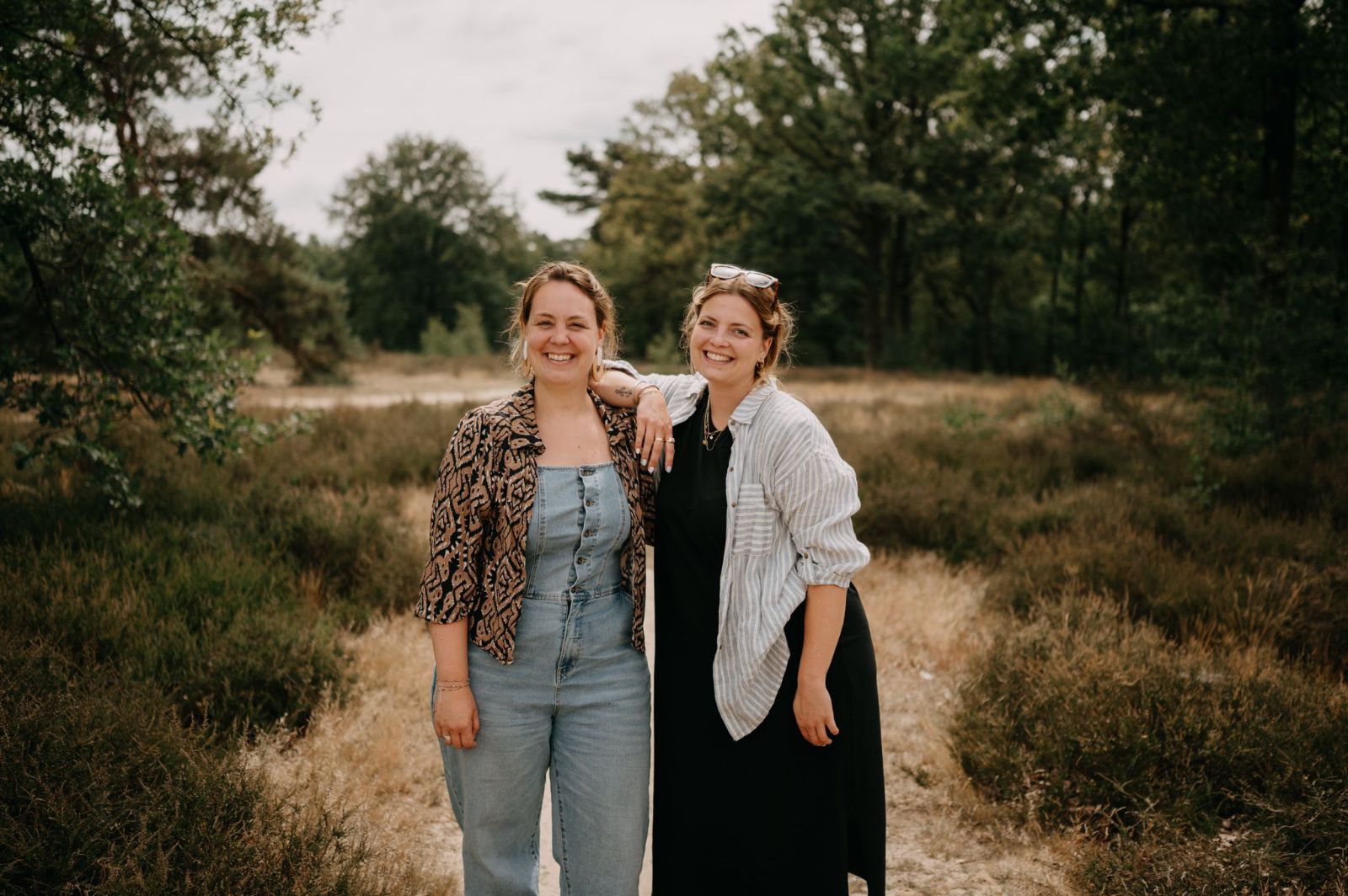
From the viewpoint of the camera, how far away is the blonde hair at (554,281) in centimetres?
268

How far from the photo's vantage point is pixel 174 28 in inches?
208

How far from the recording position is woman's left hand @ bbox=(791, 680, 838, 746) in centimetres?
254

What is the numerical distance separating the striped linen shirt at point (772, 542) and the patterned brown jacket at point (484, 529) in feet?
2.06

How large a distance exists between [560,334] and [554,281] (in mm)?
193

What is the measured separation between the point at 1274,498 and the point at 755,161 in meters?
24.5

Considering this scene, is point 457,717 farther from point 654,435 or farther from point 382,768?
point 382,768

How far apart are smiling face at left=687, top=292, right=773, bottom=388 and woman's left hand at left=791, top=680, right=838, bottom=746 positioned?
3.20 ft

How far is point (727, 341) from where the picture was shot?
105 inches

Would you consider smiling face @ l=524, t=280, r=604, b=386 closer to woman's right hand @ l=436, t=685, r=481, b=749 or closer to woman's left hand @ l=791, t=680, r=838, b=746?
woman's right hand @ l=436, t=685, r=481, b=749

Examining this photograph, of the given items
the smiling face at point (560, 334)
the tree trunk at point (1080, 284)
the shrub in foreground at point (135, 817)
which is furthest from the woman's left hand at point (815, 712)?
the tree trunk at point (1080, 284)

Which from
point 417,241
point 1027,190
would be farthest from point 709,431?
point 417,241

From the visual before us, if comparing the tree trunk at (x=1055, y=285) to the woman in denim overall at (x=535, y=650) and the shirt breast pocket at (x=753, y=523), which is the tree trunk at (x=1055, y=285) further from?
the woman in denim overall at (x=535, y=650)

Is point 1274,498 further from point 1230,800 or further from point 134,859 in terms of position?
point 134,859

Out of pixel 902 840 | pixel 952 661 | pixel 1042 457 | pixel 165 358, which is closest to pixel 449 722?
pixel 902 840
